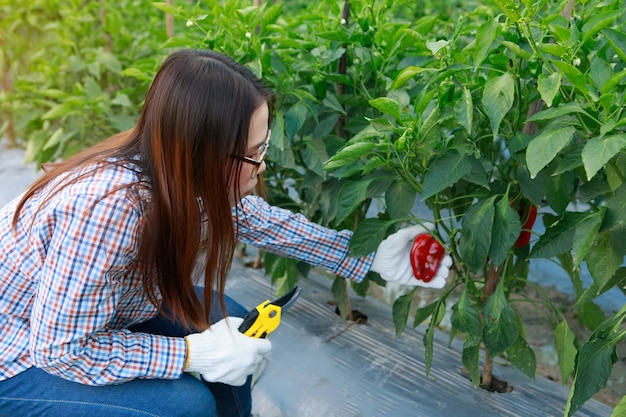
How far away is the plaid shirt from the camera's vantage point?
118 centimetres

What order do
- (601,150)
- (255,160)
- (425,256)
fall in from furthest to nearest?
(425,256) < (255,160) < (601,150)

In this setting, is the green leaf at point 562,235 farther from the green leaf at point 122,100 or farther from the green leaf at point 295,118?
the green leaf at point 122,100

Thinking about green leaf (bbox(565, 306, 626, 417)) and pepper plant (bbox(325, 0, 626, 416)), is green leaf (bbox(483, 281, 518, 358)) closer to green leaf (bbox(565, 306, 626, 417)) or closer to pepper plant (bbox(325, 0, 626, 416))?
pepper plant (bbox(325, 0, 626, 416))

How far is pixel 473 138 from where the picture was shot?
1.40 metres

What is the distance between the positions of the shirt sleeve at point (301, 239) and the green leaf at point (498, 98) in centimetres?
55

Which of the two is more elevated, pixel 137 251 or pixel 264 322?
pixel 137 251

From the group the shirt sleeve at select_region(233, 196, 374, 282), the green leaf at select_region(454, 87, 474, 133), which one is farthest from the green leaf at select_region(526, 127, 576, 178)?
the shirt sleeve at select_region(233, 196, 374, 282)

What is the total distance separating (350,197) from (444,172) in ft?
0.79

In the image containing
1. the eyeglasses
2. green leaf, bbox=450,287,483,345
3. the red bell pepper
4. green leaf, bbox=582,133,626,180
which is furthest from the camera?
the red bell pepper

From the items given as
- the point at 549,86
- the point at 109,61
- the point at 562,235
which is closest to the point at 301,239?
the point at 562,235

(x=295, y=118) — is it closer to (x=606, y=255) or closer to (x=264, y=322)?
(x=264, y=322)

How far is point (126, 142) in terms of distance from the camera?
1.33 meters

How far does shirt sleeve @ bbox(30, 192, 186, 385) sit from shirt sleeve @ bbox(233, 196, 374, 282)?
1.40 feet

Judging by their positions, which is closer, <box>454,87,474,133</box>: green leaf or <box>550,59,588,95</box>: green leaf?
<box>550,59,588,95</box>: green leaf
